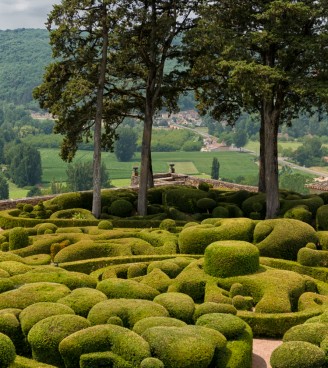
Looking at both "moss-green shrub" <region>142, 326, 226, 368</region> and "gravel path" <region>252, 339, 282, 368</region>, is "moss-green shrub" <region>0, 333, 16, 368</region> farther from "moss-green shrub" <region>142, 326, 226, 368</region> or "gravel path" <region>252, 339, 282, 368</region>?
"gravel path" <region>252, 339, 282, 368</region>

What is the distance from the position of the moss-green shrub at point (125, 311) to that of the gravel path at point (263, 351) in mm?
2291

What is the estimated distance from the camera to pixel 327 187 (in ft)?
145

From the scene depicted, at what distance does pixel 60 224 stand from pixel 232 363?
46.4ft

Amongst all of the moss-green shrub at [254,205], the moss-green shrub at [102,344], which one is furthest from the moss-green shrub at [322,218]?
the moss-green shrub at [102,344]

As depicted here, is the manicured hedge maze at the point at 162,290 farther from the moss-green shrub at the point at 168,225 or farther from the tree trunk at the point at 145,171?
the tree trunk at the point at 145,171

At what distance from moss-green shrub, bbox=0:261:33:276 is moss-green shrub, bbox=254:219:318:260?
7.57 m

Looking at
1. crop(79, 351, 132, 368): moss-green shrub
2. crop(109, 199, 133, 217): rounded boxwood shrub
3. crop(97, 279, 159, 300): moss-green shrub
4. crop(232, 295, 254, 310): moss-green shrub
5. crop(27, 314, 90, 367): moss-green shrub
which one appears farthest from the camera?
crop(109, 199, 133, 217): rounded boxwood shrub

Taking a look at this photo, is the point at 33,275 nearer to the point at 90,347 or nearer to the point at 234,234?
the point at 90,347

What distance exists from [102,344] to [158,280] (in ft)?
16.4

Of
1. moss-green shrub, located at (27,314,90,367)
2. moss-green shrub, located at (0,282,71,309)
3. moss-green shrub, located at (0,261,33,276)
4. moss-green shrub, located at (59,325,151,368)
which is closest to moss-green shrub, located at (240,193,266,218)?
moss-green shrub, located at (0,261,33,276)

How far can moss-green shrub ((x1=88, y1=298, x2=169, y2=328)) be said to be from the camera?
41.6 feet

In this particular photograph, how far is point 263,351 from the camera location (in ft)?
45.0

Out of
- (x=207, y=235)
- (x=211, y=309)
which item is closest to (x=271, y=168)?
(x=207, y=235)

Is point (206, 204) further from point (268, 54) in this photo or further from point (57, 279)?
point (57, 279)
